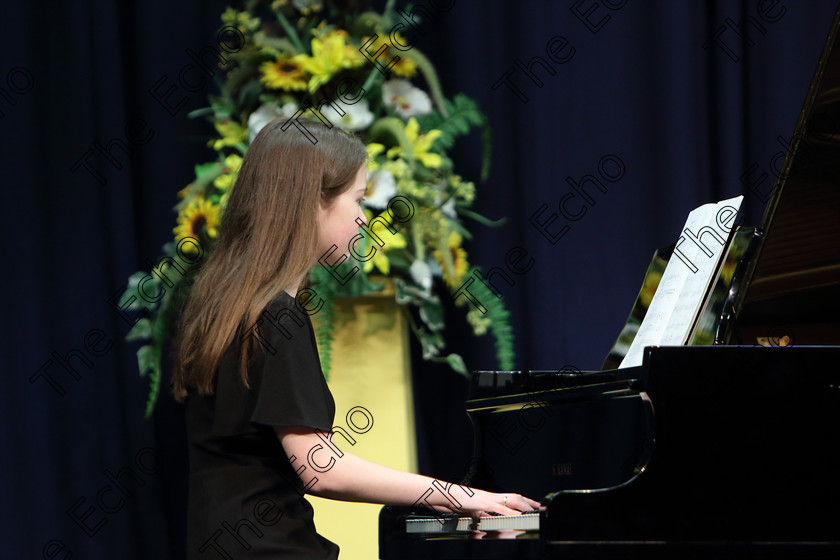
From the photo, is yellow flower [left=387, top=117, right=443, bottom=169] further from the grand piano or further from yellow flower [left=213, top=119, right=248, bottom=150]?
the grand piano

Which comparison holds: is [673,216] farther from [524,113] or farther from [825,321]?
[825,321]

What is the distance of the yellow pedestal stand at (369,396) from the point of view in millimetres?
2553

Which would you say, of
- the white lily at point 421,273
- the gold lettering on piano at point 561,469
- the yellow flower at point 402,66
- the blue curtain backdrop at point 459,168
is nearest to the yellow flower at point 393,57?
the yellow flower at point 402,66

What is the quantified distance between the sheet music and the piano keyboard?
451mm

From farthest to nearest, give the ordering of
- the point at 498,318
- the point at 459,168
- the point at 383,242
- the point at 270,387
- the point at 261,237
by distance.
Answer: the point at 459,168 → the point at 498,318 → the point at 383,242 → the point at 261,237 → the point at 270,387

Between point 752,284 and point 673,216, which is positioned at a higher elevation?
point 673,216

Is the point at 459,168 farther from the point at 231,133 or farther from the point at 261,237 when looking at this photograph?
the point at 261,237

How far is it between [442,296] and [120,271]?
108 centimetres

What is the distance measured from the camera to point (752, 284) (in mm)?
1711

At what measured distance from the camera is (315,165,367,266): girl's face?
1.61 meters

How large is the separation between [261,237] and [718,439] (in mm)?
853

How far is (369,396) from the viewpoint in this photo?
2613 mm

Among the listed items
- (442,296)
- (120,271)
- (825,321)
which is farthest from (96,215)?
(825,321)

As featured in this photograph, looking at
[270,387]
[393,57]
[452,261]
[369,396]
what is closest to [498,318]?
[452,261]
